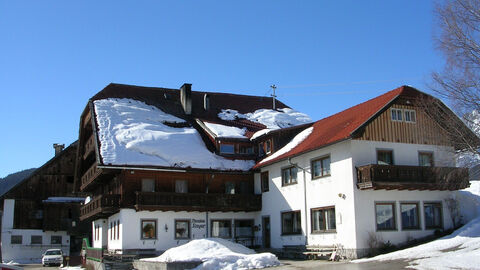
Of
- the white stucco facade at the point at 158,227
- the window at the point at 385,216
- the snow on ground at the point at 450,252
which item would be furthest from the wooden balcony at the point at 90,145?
the snow on ground at the point at 450,252

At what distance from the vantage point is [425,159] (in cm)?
2772

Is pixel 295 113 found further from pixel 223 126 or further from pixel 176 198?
pixel 176 198

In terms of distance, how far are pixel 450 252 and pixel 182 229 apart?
679 inches

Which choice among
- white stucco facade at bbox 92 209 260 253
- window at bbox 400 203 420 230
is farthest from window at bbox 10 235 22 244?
window at bbox 400 203 420 230

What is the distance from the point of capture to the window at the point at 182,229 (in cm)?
3278

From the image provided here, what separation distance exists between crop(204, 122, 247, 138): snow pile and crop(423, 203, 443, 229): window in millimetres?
14402

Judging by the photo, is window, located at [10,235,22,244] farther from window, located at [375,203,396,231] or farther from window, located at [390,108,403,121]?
window, located at [390,108,403,121]

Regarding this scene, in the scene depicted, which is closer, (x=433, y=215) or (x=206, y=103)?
(x=433, y=215)

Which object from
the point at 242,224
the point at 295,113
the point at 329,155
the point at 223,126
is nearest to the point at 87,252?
the point at 242,224

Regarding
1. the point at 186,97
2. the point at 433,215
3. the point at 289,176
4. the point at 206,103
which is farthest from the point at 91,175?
the point at 433,215

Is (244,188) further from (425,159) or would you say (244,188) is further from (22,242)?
(22,242)

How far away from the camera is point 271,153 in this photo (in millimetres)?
34375

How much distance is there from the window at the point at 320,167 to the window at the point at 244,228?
332 inches

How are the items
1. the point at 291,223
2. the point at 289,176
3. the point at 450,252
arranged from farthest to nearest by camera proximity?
the point at 289,176
the point at 291,223
the point at 450,252
